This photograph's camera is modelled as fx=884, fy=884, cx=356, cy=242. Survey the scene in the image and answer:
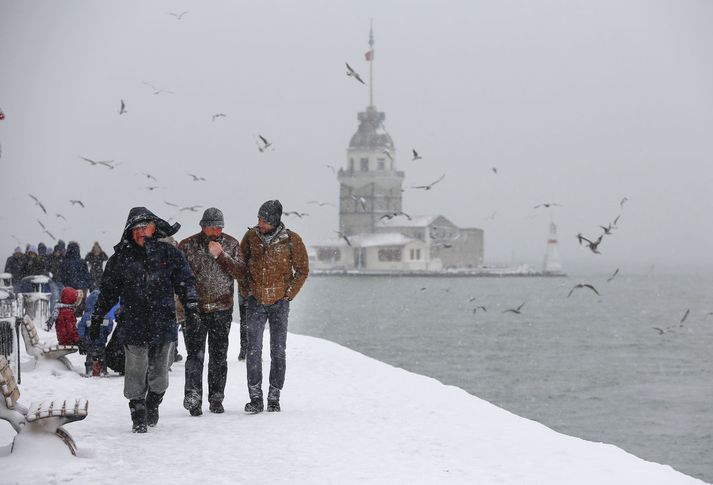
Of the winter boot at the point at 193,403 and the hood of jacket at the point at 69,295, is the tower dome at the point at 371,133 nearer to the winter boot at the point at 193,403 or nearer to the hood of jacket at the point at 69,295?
the hood of jacket at the point at 69,295

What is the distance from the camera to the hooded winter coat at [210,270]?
310 inches

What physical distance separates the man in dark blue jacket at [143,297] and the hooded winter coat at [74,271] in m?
7.23

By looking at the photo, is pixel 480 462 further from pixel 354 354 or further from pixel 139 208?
pixel 354 354

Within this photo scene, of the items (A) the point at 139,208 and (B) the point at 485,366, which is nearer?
(A) the point at 139,208

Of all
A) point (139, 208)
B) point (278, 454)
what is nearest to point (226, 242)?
point (139, 208)

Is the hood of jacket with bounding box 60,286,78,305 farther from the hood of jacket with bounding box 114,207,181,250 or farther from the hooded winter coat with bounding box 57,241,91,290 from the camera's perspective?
the hood of jacket with bounding box 114,207,181,250

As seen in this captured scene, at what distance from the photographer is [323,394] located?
9.61 metres

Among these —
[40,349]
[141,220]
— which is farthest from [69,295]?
[141,220]

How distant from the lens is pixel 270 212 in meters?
7.99

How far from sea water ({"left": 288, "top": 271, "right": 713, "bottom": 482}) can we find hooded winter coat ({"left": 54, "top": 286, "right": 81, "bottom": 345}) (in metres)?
14.6

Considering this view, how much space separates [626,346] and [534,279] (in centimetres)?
9489

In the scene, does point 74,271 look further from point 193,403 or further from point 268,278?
point 268,278

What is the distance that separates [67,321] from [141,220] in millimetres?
4954

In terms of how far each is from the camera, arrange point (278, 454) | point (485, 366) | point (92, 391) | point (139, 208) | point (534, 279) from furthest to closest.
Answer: point (534, 279)
point (485, 366)
point (92, 391)
point (139, 208)
point (278, 454)
